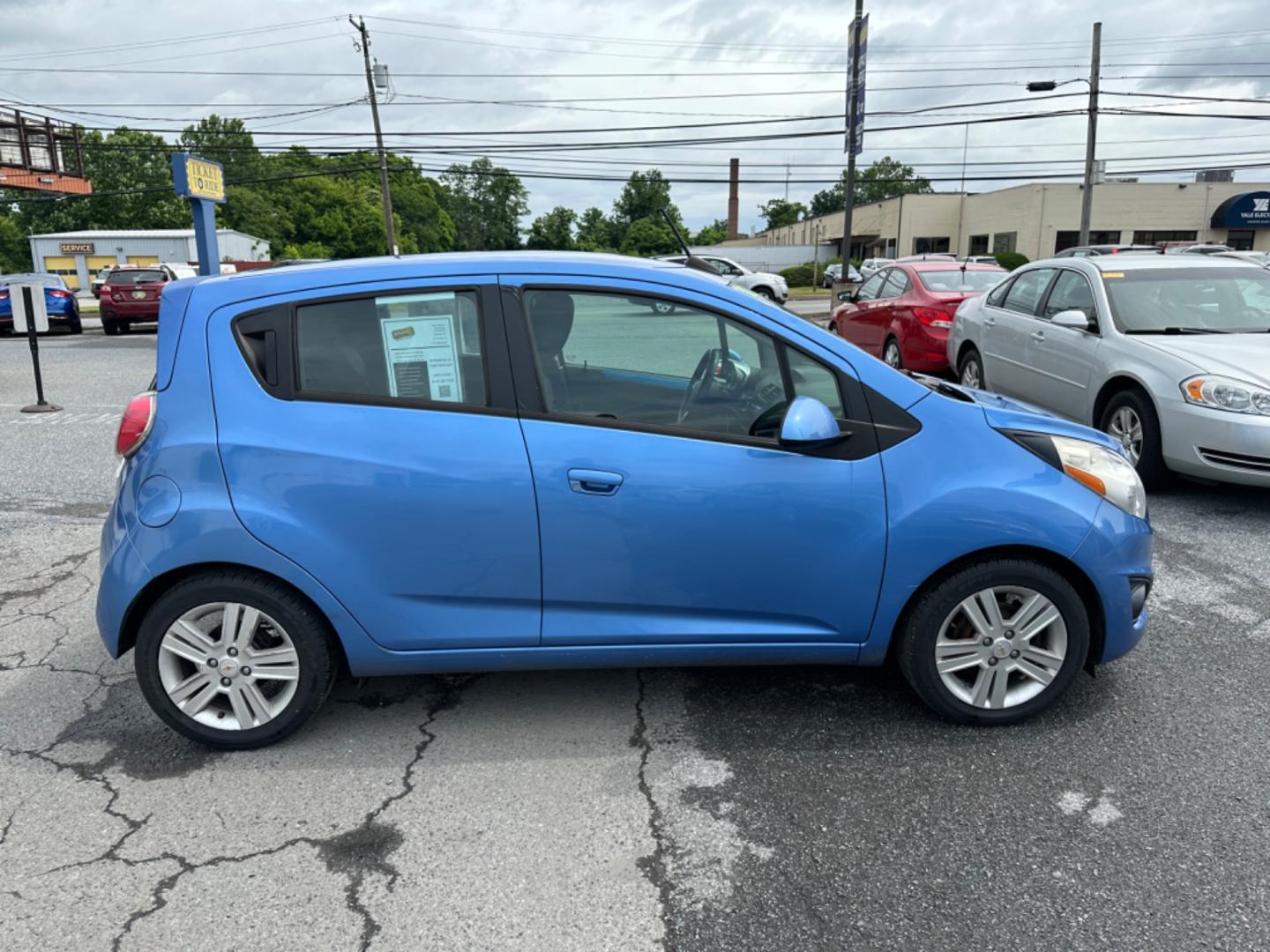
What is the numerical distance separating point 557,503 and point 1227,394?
472 cm

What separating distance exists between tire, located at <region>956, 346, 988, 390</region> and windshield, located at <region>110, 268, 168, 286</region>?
21.1m

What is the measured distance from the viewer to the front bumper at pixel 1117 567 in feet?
10.5

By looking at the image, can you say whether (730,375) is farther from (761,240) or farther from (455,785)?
(761,240)

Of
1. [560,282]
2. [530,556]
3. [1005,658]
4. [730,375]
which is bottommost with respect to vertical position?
[1005,658]

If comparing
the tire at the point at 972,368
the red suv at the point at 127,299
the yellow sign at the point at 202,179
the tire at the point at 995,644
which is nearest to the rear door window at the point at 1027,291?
the tire at the point at 972,368

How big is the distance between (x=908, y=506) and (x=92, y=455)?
7.42 m

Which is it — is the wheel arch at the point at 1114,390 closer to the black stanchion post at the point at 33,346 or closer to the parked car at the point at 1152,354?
the parked car at the point at 1152,354

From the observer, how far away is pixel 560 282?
3215 mm

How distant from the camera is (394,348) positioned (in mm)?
3146

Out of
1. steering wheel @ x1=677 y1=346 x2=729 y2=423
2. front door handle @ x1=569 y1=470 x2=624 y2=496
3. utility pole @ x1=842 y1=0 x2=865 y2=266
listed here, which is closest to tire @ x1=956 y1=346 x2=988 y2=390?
steering wheel @ x1=677 y1=346 x2=729 y2=423

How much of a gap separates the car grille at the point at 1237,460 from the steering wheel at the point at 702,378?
4.08 meters

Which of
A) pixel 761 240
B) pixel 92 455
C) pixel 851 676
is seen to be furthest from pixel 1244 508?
pixel 761 240

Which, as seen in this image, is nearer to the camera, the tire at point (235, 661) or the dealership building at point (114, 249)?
the tire at point (235, 661)

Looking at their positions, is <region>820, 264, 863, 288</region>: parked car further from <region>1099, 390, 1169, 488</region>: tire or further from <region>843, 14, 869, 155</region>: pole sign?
<region>1099, 390, 1169, 488</region>: tire
